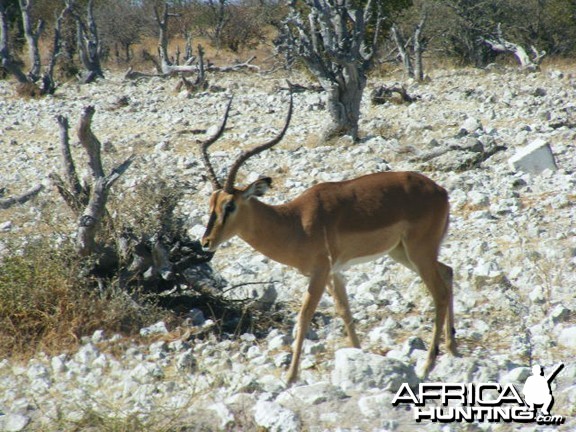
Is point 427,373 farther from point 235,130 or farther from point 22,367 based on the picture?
point 235,130

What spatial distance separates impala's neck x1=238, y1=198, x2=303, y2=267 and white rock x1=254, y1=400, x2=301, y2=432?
1.52 metres

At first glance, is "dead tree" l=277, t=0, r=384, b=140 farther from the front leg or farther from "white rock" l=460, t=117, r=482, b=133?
the front leg

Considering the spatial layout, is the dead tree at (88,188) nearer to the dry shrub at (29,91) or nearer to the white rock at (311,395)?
the white rock at (311,395)

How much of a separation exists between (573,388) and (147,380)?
2.82 m

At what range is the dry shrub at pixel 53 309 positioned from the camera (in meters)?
6.10

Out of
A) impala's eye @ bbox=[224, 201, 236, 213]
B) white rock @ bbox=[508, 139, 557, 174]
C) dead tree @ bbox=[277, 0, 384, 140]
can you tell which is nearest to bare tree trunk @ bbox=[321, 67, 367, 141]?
dead tree @ bbox=[277, 0, 384, 140]

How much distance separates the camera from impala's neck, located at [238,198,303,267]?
5812 mm

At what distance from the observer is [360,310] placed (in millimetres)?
6746

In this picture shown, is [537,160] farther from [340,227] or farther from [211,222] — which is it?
[211,222]

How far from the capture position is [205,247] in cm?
568

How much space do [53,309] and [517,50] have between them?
21.2 metres

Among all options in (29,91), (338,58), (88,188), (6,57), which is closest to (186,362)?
(88,188)

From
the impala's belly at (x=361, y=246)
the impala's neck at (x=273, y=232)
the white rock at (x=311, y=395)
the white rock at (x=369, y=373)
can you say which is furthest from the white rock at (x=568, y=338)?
the impala's neck at (x=273, y=232)

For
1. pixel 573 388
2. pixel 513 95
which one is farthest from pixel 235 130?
pixel 573 388
